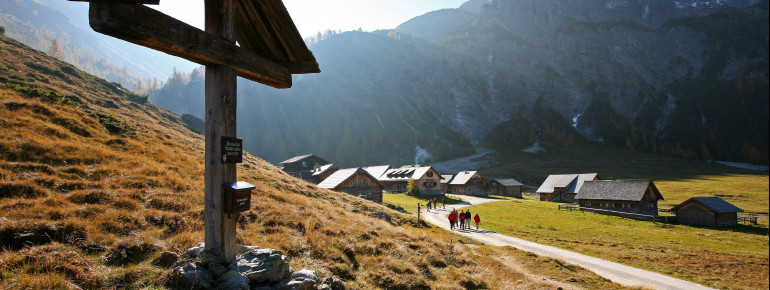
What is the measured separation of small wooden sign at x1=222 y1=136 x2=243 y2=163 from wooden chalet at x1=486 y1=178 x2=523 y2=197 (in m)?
88.6

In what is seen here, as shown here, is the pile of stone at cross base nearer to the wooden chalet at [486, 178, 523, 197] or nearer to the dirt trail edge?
the dirt trail edge

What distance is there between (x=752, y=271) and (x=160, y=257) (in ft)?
106

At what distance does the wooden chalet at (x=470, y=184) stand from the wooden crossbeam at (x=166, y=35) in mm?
82511

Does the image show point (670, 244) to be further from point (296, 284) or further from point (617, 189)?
point (296, 284)

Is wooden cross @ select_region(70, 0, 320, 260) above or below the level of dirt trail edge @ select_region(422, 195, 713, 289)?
above

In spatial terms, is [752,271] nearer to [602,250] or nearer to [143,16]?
[602,250]

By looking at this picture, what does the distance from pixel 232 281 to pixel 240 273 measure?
1.04 feet

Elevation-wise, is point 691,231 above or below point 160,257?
below

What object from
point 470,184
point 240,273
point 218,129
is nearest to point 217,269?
point 240,273

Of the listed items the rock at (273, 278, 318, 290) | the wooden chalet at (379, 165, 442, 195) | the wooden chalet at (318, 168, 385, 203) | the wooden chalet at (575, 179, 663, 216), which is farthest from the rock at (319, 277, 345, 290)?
the wooden chalet at (379, 165, 442, 195)

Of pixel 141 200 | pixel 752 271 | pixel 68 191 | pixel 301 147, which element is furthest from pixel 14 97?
pixel 301 147

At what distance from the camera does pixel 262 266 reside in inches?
246

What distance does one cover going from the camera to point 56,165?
12.9 m

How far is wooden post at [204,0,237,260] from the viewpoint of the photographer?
593 cm
